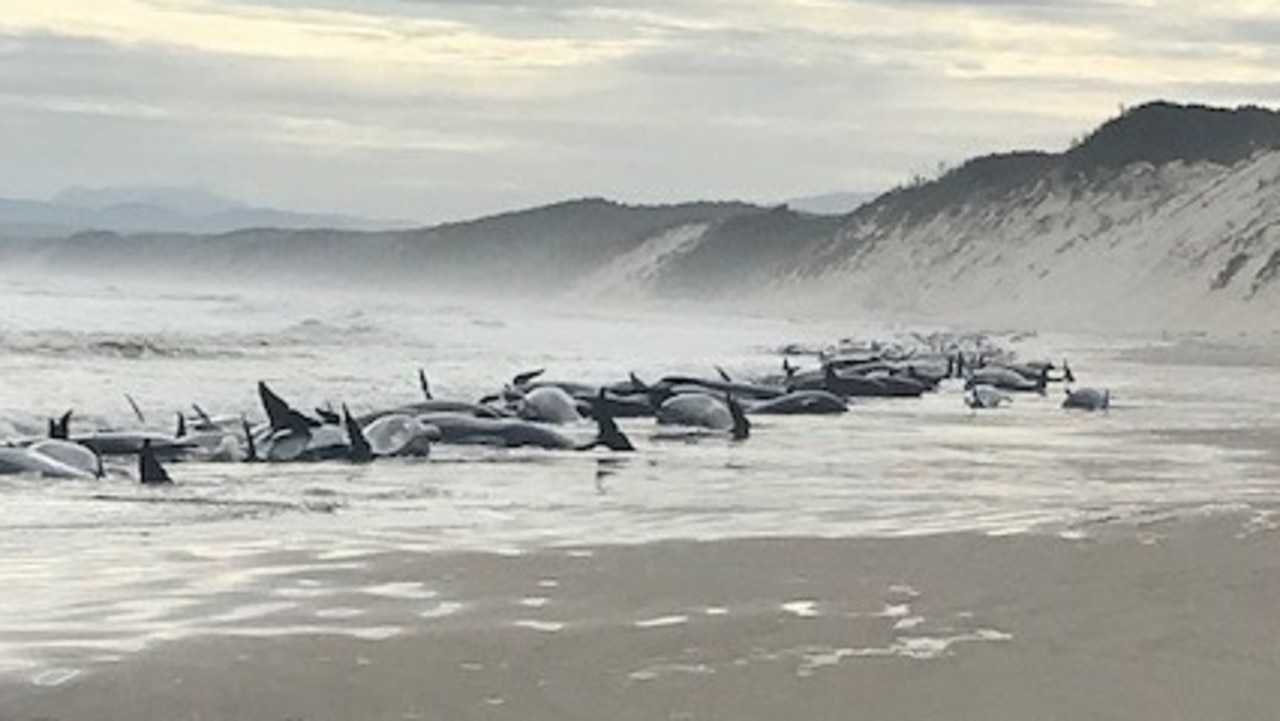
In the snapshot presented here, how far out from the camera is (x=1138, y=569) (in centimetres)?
753

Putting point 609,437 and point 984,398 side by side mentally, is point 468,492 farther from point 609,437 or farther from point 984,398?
point 984,398

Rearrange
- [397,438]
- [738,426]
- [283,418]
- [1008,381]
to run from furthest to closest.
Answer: [1008,381] → [738,426] → [397,438] → [283,418]

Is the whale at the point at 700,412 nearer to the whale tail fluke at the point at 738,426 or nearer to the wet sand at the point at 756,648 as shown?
the whale tail fluke at the point at 738,426

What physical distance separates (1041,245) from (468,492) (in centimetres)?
5909

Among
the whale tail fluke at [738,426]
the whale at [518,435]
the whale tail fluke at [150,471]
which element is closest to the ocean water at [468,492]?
the whale tail fluke at [150,471]

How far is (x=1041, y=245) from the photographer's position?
67.7 m

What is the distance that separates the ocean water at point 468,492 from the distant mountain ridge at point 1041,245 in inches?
1236

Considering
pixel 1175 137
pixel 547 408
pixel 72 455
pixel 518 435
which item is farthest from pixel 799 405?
pixel 1175 137

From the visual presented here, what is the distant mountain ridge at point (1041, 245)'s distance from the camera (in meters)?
54.7

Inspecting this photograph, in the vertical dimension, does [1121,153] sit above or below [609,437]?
above

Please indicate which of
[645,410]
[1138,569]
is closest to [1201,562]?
[1138,569]

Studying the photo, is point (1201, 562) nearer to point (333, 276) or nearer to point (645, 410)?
point (645, 410)

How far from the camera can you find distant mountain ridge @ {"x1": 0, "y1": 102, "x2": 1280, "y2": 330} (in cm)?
5466

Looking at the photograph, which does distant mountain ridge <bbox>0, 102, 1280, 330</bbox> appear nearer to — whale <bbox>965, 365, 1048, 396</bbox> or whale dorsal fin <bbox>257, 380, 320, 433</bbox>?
whale <bbox>965, 365, 1048, 396</bbox>
